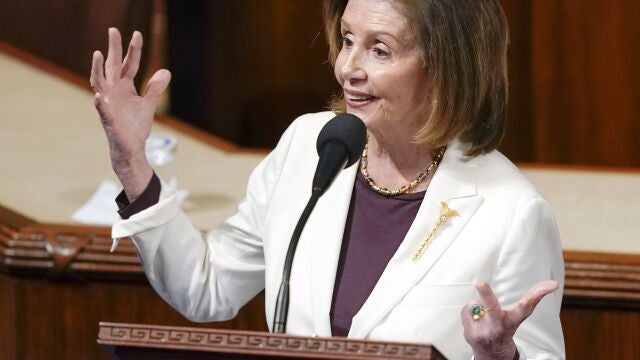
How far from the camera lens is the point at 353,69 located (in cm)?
192

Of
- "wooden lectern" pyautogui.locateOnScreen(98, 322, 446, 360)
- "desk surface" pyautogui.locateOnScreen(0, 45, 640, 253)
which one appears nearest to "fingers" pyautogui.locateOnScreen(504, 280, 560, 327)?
"wooden lectern" pyautogui.locateOnScreen(98, 322, 446, 360)

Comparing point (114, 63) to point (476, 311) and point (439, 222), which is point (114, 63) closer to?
point (439, 222)

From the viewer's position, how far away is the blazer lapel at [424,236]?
74.0 inches

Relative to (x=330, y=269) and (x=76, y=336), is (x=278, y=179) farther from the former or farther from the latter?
(x=76, y=336)

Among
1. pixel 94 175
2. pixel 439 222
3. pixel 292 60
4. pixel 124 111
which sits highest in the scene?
pixel 124 111

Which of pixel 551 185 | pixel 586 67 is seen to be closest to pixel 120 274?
pixel 551 185

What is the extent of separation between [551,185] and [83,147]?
3.59 ft

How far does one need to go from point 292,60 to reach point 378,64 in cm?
229

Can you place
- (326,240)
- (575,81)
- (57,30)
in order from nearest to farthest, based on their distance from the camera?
(326,240), (575,81), (57,30)

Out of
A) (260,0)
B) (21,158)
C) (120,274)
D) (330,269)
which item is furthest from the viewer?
(260,0)

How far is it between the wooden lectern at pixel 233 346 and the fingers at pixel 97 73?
495 millimetres

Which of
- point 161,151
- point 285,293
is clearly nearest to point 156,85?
point 285,293

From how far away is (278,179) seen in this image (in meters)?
2.08

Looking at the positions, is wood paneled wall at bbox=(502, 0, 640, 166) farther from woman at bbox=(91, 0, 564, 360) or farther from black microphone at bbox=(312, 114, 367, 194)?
black microphone at bbox=(312, 114, 367, 194)
